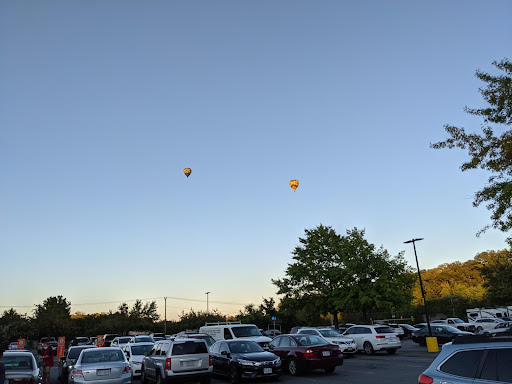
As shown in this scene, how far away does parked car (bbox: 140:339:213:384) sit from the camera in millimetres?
13180

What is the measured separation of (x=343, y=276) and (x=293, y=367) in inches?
1203

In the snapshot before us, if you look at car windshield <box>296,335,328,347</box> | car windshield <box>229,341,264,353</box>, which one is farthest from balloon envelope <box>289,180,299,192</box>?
car windshield <box>229,341,264,353</box>

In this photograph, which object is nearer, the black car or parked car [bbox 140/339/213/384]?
parked car [bbox 140/339/213/384]

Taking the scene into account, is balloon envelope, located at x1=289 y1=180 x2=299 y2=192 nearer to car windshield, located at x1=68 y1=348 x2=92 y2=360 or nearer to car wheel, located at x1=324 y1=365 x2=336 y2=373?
car wheel, located at x1=324 y1=365 x2=336 y2=373

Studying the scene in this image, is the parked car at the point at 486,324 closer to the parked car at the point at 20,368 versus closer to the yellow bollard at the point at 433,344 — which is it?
the yellow bollard at the point at 433,344

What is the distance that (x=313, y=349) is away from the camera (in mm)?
16219

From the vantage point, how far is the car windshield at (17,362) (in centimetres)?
1267

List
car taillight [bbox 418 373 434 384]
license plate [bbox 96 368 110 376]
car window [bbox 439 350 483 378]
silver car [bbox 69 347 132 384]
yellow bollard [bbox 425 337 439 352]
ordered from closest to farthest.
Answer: car window [bbox 439 350 483 378], car taillight [bbox 418 373 434 384], silver car [bbox 69 347 132 384], license plate [bbox 96 368 110 376], yellow bollard [bbox 425 337 439 352]

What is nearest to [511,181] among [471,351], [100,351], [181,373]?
[471,351]

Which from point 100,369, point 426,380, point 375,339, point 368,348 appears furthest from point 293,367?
point 426,380

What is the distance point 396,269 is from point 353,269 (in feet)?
15.2

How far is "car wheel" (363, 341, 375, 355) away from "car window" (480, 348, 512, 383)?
21.4 metres

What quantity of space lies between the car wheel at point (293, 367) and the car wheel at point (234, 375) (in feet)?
9.36

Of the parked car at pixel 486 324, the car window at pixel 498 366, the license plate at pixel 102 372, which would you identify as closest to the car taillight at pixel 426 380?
the car window at pixel 498 366
